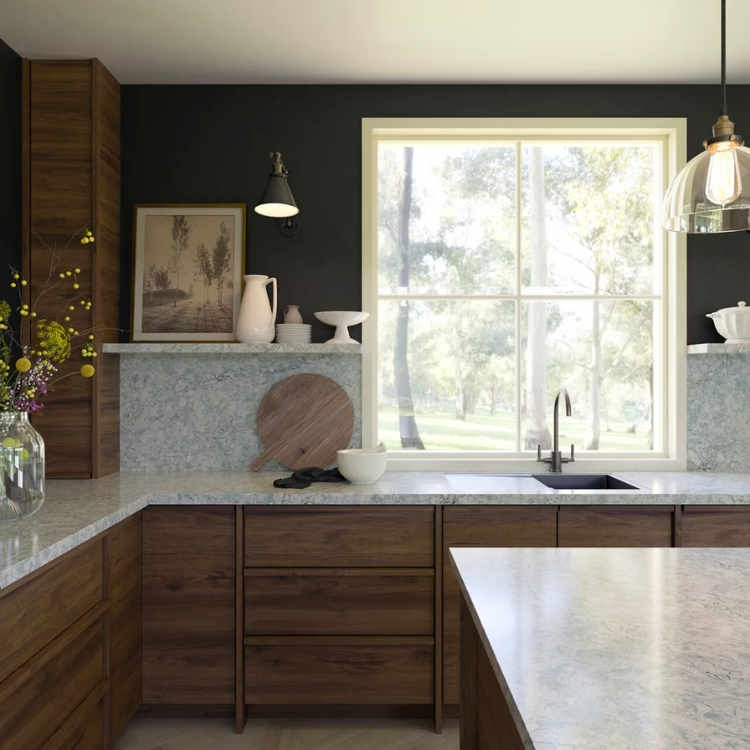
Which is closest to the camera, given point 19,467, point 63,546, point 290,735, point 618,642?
point 618,642

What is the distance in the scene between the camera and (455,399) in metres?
3.25

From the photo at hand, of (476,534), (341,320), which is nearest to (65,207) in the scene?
(341,320)

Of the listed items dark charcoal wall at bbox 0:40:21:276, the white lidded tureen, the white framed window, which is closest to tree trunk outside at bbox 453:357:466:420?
the white framed window

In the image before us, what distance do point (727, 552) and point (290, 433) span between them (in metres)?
2.01

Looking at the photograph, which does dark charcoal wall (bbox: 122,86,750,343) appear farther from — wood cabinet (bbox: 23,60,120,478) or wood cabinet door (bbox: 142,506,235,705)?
wood cabinet door (bbox: 142,506,235,705)

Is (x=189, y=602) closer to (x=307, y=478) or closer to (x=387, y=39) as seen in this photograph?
(x=307, y=478)

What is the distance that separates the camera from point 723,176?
139 centimetres

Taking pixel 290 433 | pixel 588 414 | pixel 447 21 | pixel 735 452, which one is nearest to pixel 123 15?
pixel 447 21

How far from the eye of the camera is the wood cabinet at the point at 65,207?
2.86 metres

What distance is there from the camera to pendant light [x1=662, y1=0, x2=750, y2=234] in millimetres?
1385

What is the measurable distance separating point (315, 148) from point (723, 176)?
2205 mm

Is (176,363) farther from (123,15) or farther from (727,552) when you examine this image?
(727,552)

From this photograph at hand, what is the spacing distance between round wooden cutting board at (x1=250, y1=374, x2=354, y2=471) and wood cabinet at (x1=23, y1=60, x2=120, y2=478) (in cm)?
78

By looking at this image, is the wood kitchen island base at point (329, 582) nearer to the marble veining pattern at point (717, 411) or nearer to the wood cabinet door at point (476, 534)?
the wood cabinet door at point (476, 534)
